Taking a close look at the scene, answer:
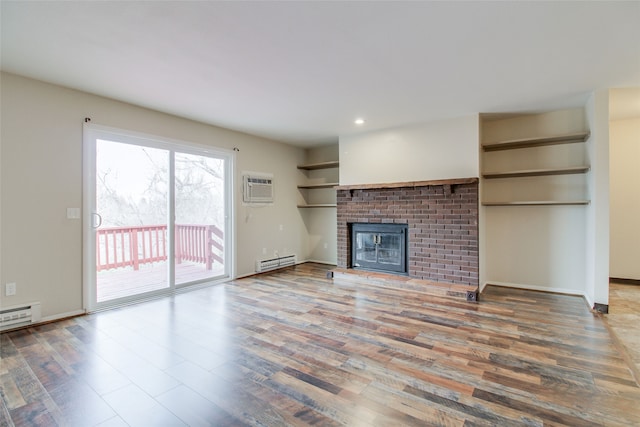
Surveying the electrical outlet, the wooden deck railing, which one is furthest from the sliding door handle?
the electrical outlet

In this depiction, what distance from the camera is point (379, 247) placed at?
487 cm

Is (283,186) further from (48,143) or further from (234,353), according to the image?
(234,353)

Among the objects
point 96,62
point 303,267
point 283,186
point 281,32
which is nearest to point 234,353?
point 281,32

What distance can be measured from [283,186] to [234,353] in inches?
155

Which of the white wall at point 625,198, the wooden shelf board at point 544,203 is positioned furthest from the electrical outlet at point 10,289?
the white wall at point 625,198

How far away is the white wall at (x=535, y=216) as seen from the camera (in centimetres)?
403

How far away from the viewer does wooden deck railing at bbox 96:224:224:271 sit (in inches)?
146

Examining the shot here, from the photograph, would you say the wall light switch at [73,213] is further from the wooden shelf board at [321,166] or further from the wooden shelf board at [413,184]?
the wooden shelf board at [321,166]

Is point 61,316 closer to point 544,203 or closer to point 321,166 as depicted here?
point 321,166

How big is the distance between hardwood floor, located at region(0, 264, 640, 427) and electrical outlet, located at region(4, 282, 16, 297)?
0.43 metres

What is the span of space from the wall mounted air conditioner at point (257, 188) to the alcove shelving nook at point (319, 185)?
87 cm

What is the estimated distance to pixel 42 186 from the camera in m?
3.08

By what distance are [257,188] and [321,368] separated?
3.76m

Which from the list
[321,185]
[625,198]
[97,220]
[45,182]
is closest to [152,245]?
[97,220]
